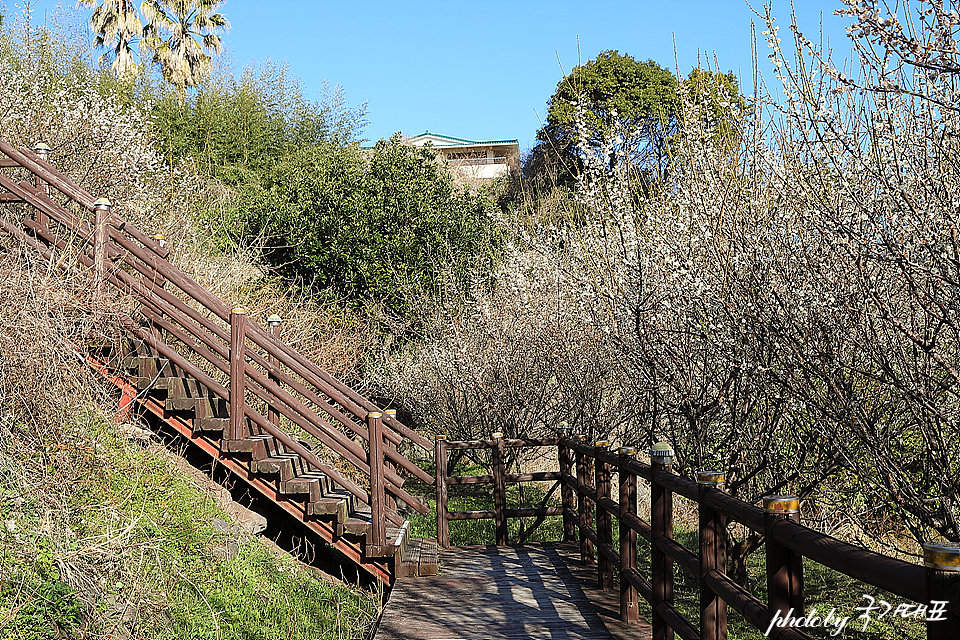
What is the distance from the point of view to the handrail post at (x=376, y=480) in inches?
281

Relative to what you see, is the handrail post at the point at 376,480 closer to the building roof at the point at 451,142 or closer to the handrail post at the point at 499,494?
the handrail post at the point at 499,494

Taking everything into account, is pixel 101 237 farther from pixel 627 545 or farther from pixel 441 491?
pixel 627 545

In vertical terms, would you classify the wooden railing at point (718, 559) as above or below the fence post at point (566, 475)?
above

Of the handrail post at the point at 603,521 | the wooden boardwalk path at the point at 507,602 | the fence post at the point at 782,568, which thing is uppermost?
the fence post at the point at 782,568

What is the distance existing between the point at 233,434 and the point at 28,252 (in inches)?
87.0

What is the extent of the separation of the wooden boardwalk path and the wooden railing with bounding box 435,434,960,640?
28 cm

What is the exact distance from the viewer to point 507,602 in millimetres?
6074

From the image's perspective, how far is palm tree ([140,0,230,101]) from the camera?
2053 cm

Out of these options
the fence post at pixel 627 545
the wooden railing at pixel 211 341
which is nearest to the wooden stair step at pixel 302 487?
the wooden railing at pixel 211 341

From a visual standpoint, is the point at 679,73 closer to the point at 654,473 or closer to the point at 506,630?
the point at 654,473

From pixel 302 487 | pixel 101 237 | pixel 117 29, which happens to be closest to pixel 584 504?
pixel 302 487

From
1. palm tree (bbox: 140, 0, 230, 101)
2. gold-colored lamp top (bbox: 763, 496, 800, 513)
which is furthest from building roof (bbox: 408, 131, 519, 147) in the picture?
gold-colored lamp top (bbox: 763, 496, 800, 513)

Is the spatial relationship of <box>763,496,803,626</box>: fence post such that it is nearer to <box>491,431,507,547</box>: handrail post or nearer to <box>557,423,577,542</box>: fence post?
<box>557,423,577,542</box>: fence post

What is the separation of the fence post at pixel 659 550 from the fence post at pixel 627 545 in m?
0.70
